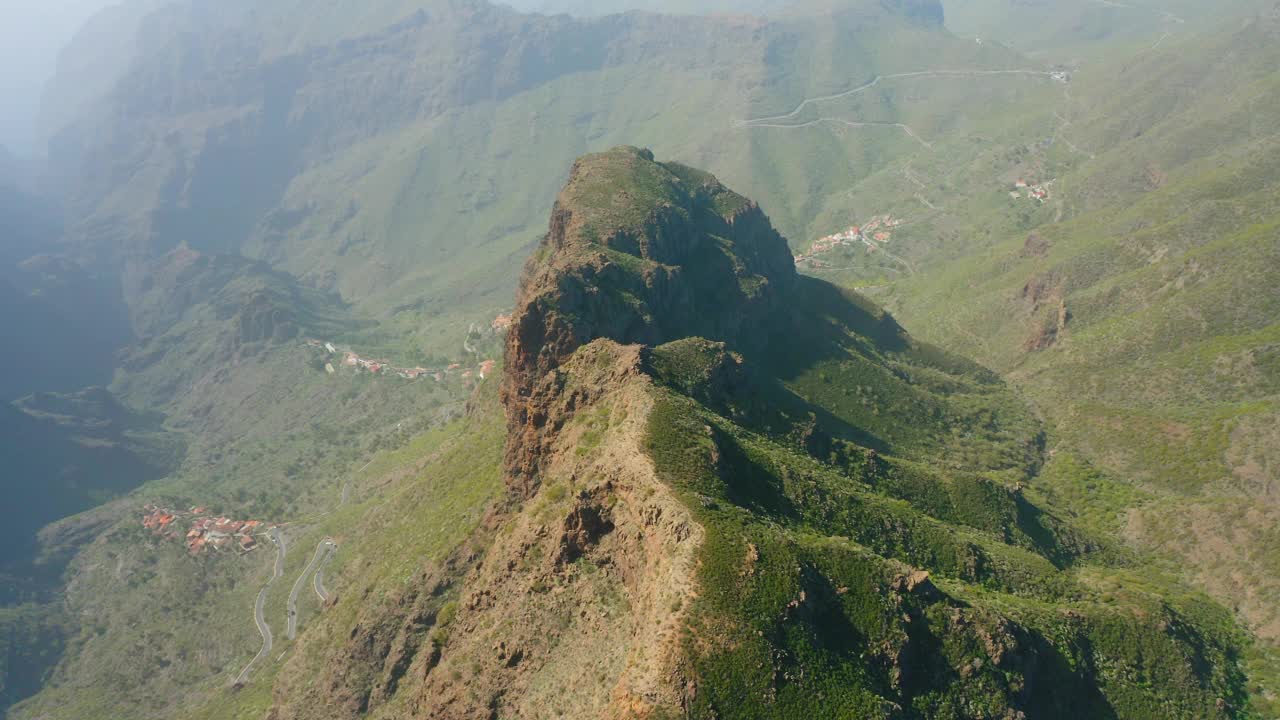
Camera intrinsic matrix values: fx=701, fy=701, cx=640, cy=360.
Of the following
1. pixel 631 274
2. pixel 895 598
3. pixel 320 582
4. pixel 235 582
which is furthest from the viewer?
pixel 235 582

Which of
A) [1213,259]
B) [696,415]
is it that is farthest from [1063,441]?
[696,415]

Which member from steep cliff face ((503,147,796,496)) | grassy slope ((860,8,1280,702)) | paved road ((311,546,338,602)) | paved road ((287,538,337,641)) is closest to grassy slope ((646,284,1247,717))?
grassy slope ((860,8,1280,702))

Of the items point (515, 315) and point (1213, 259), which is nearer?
point (515, 315)

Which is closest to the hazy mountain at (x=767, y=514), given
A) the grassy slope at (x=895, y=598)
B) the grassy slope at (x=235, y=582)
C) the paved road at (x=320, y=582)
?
the grassy slope at (x=895, y=598)

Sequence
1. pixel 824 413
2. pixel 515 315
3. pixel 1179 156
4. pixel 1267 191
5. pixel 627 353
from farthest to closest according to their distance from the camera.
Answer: pixel 1179 156 < pixel 1267 191 < pixel 824 413 < pixel 515 315 < pixel 627 353

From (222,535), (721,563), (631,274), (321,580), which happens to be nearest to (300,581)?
(321,580)

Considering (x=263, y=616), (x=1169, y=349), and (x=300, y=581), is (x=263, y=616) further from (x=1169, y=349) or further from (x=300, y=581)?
(x=1169, y=349)

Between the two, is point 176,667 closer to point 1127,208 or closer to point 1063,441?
point 1063,441
